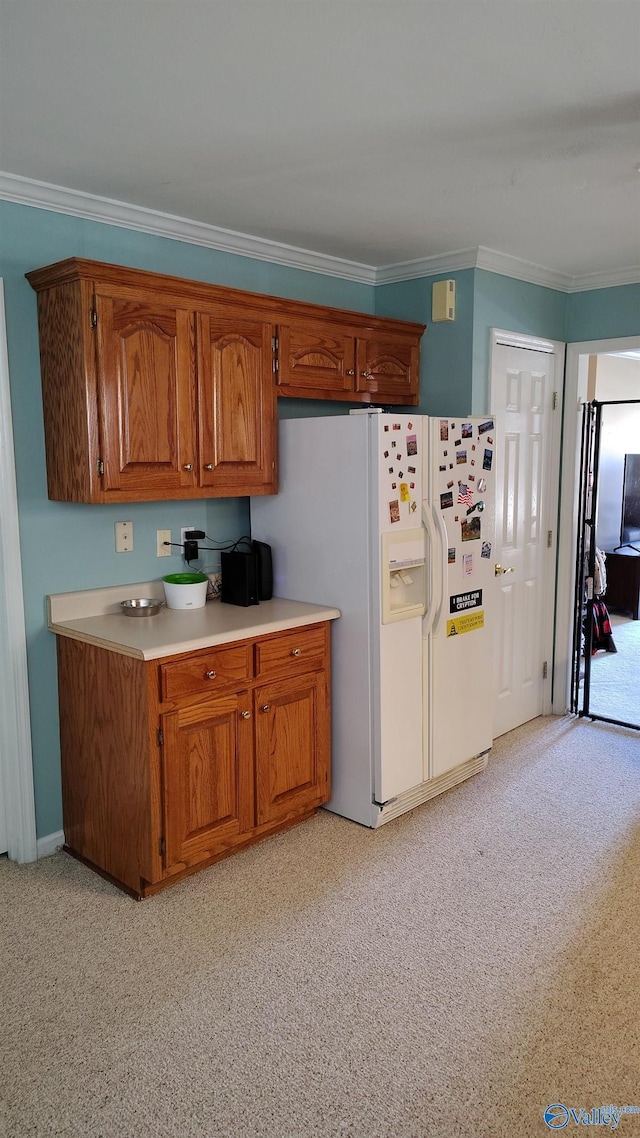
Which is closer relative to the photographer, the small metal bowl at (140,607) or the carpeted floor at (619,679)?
the small metal bowl at (140,607)

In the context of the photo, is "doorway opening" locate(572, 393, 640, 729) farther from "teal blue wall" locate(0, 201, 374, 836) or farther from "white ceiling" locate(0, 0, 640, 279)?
"teal blue wall" locate(0, 201, 374, 836)

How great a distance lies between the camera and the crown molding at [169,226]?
9.20 feet

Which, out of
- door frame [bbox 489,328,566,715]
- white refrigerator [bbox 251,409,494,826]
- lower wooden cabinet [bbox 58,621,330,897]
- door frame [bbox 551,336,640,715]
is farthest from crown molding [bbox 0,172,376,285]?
lower wooden cabinet [bbox 58,621,330,897]

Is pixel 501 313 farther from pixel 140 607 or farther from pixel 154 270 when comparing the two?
pixel 140 607

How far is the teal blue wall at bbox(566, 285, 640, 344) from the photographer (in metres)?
4.23

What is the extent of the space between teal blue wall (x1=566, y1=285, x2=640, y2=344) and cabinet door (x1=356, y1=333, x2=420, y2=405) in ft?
3.56

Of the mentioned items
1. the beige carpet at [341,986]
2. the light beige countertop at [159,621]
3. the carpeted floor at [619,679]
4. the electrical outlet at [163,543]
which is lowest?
the beige carpet at [341,986]

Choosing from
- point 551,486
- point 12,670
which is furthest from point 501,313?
point 12,670

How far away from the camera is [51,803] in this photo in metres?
3.15

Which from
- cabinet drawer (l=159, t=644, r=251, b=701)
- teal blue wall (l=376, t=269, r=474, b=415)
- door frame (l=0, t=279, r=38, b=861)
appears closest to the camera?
cabinet drawer (l=159, t=644, r=251, b=701)

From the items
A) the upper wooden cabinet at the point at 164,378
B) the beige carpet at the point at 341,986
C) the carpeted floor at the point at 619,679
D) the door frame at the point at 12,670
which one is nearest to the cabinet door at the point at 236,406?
the upper wooden cabinet at the point at 164,378

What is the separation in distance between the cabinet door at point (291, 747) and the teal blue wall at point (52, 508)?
29.7 inches

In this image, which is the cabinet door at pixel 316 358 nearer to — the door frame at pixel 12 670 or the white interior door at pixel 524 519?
the white interior door at pixel 524 519

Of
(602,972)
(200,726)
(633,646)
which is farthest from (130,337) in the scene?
(633,646)
